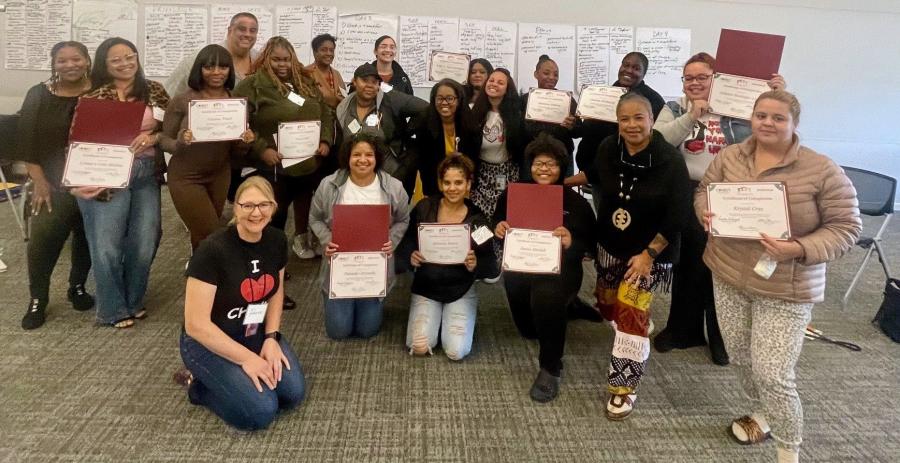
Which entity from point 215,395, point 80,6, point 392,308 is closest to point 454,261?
point 392,308

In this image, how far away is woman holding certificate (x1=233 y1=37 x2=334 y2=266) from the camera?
3.54 metres

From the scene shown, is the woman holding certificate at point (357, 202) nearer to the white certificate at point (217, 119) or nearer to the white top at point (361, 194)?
the white top at point (361, 194)

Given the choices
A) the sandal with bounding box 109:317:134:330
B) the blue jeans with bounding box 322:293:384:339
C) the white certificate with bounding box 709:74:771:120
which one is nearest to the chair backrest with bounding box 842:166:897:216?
the white certificate with bounding box 709:74:771:120

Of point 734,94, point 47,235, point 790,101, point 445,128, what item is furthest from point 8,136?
point 790,101

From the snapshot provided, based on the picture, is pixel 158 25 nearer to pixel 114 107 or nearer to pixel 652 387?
pixel 114 107

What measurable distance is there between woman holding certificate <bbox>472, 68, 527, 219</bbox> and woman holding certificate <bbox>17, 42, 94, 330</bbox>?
7.35 feet

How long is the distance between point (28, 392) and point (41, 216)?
3.54ft

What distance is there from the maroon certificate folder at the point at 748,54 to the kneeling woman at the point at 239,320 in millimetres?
2291

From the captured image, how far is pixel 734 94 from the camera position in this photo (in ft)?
9.05

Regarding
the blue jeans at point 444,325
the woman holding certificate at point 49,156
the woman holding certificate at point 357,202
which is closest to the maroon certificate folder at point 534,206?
the blue jeans at point 444,325

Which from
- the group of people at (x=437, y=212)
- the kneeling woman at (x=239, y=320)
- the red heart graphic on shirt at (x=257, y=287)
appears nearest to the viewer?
the group of people at (x=437, y=212)

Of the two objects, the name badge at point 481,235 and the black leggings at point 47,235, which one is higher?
the name badge at point 481,235

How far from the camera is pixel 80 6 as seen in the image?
5.67 metres

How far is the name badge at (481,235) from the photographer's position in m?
3.02
